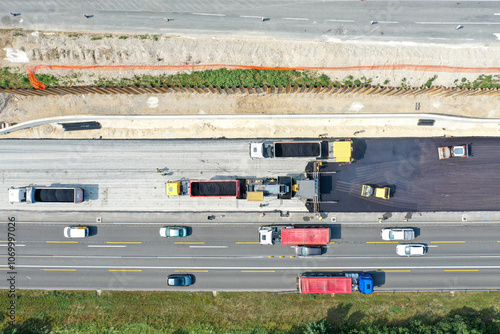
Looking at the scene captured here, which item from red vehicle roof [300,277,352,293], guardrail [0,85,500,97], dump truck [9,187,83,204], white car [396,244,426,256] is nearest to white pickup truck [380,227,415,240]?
white car [396,244,426,256]

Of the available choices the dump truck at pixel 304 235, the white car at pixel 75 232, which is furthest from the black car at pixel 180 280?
the white car at pixel 75 232

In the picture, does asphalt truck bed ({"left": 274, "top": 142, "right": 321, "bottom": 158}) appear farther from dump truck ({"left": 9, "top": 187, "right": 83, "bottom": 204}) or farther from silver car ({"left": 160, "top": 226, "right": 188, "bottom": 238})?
dump truck ({"left": 9, "top": 187, "right": 83, "bottom": 204})

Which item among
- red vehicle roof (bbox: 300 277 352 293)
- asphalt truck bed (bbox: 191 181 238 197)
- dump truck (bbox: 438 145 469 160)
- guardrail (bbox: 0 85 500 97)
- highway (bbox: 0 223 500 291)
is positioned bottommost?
red vehicle roof (bbox: 300 277 352 293)

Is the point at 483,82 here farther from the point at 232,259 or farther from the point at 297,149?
the point at 232,259

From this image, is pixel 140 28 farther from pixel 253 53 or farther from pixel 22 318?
pixel 22 318

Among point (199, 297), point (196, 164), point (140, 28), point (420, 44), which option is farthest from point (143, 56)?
point (420, 44)

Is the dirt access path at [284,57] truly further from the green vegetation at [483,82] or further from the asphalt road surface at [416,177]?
the asphalt road surface at [416,177]

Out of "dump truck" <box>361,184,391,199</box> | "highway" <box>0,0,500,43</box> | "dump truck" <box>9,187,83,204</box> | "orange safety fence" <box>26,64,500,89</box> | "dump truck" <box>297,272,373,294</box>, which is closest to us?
"orange safety fence" <box>26,64,500,89</box>
